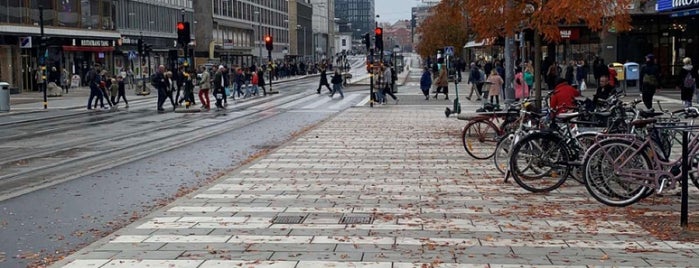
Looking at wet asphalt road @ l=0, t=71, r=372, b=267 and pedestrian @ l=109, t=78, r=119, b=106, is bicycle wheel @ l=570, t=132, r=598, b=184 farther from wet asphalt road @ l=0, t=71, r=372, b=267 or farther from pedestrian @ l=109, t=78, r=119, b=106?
pedestrian @ l=109, t=78, r=119, b=106

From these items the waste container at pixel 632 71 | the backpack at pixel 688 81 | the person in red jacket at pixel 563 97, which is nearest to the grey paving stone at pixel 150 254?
the person in red jacket at pixel 563 97

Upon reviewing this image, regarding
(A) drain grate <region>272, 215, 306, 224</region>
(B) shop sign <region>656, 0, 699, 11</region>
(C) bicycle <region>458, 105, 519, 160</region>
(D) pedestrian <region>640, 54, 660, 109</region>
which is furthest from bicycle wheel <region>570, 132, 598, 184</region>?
(B) shop sign <region>656, 0, 699, 11</region>

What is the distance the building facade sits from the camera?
5184cm

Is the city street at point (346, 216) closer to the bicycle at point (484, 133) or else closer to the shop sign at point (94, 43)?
the bicycle at point (484, 133)

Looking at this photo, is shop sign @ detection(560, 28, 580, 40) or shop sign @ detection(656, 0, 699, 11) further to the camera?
shop sign @ detection(560, 28, 580, 40)

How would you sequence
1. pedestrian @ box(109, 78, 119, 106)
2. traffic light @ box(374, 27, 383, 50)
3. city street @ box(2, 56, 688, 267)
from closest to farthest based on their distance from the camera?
city street @ box(2, 56, 688, 267) < pedestrian @ box(109, 78, 119, 106) < traffic light @ box(374, 27, 383, 50)

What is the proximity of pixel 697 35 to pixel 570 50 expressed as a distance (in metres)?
7.37

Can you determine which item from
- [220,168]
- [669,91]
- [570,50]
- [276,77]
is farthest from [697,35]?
[276,77]

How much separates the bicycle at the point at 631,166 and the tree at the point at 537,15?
713cm

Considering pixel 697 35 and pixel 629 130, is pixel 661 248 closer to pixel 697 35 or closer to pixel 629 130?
pixel 629 130

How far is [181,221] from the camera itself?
9344 millimetres

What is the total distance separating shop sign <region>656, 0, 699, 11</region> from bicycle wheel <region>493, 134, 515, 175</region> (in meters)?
20.5

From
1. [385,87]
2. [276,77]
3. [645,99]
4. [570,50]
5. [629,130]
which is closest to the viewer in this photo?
[629,130]

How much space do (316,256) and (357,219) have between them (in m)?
1.90
